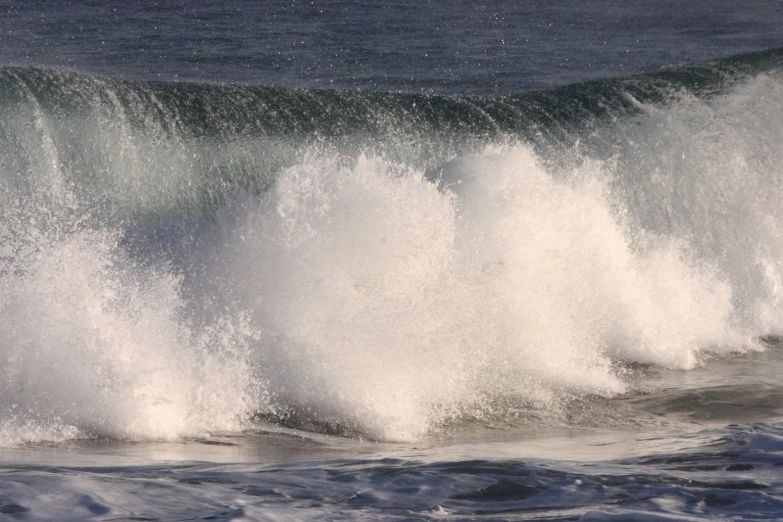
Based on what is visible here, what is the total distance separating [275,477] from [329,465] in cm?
36

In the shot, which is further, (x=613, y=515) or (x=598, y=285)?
(x=598, y=285)

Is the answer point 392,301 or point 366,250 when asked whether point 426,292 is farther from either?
point 366,250

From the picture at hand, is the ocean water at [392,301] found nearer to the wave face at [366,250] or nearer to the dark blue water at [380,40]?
the wave face at [366,250]

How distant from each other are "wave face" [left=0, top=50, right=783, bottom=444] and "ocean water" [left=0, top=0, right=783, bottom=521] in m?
0.02

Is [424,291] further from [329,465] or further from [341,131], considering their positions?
[341,131]

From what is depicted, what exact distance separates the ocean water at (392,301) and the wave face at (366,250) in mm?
22

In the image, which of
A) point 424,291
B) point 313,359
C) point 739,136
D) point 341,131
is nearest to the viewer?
point 313,359

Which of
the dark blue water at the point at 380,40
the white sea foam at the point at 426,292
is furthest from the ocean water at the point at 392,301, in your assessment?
the dark blue water at the point at 380,40

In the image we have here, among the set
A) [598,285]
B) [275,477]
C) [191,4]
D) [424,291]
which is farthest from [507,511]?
[191,4]

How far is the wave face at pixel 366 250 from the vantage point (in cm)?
632

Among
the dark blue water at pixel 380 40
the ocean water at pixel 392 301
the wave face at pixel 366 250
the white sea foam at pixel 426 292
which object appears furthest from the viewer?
the dark blue water at pixel 380 40

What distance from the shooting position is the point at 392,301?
7137mm

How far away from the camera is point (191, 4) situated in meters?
19.5

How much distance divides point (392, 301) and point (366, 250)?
0.39 metres
